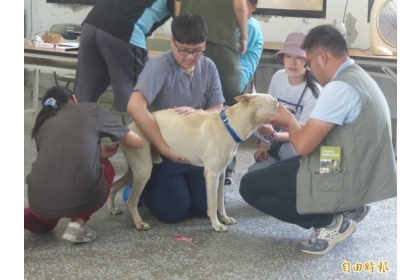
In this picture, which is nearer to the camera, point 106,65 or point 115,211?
point 115,211

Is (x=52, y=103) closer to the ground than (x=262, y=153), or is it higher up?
higher up

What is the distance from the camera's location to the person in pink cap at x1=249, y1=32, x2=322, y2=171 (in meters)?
2.61

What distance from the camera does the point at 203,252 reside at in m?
2.13

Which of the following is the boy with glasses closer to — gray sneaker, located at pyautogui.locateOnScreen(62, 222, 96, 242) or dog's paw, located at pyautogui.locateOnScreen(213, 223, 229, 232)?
dog's paw, located at pyautogui.locateOnScreen(213, 223, 229, 232)

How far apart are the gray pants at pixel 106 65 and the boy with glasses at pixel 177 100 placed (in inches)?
18.7

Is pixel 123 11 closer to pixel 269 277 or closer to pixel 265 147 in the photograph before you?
pixel 265 147

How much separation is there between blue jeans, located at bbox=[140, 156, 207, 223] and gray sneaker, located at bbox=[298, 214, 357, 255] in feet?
1.72

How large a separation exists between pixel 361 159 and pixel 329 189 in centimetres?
15

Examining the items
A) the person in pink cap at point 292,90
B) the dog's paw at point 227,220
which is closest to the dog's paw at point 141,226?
the dog's paw at point 227,220

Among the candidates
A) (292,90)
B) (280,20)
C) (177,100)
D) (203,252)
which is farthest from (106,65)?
(280,20)

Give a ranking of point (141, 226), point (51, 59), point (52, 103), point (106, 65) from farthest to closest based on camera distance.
→ 1. point (51, 59)
2. point (106, 65)
3. point (141, 226)
4. point (52, 103)

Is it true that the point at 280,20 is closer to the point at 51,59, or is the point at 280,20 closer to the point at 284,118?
the point at 51,59

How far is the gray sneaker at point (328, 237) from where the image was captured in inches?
84.4

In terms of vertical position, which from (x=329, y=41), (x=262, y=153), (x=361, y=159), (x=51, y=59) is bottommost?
(x=262, y=153)
